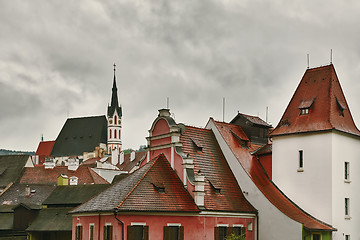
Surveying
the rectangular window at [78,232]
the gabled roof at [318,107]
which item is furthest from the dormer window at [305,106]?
the rectangular window at [78,232]

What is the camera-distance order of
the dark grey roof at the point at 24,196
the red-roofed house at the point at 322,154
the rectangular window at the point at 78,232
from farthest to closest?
the dark grey roof at the point at 24,196 → the red-roofed house at the point at 322,154 → the rectangular window at the point at 78,232

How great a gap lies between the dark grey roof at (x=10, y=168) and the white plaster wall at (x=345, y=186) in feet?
188

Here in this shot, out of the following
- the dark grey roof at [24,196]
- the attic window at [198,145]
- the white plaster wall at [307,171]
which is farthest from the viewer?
the dark grey roof at [24,196]

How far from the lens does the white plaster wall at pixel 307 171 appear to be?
136 ft

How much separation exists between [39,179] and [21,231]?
28.2 meters

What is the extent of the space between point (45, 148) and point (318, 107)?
15289 cm

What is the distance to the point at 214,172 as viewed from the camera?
43344 millimetres

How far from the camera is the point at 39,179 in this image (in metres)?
86.4

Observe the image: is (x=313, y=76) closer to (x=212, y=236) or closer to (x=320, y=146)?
(x=320, y=146)

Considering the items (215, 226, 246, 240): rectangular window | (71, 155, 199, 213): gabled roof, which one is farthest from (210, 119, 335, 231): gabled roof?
(71, 155, 199, 213): gabled roof

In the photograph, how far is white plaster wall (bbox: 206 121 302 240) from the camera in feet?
130

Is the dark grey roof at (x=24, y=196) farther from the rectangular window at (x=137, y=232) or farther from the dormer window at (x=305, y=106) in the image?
the dormer window at (x=305, y=106)

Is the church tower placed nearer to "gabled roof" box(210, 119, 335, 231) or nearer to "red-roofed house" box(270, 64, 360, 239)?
"gabled roof" box(210, 119, 335, 231)

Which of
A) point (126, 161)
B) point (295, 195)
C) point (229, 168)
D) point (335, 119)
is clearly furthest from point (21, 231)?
point (126, 161)
